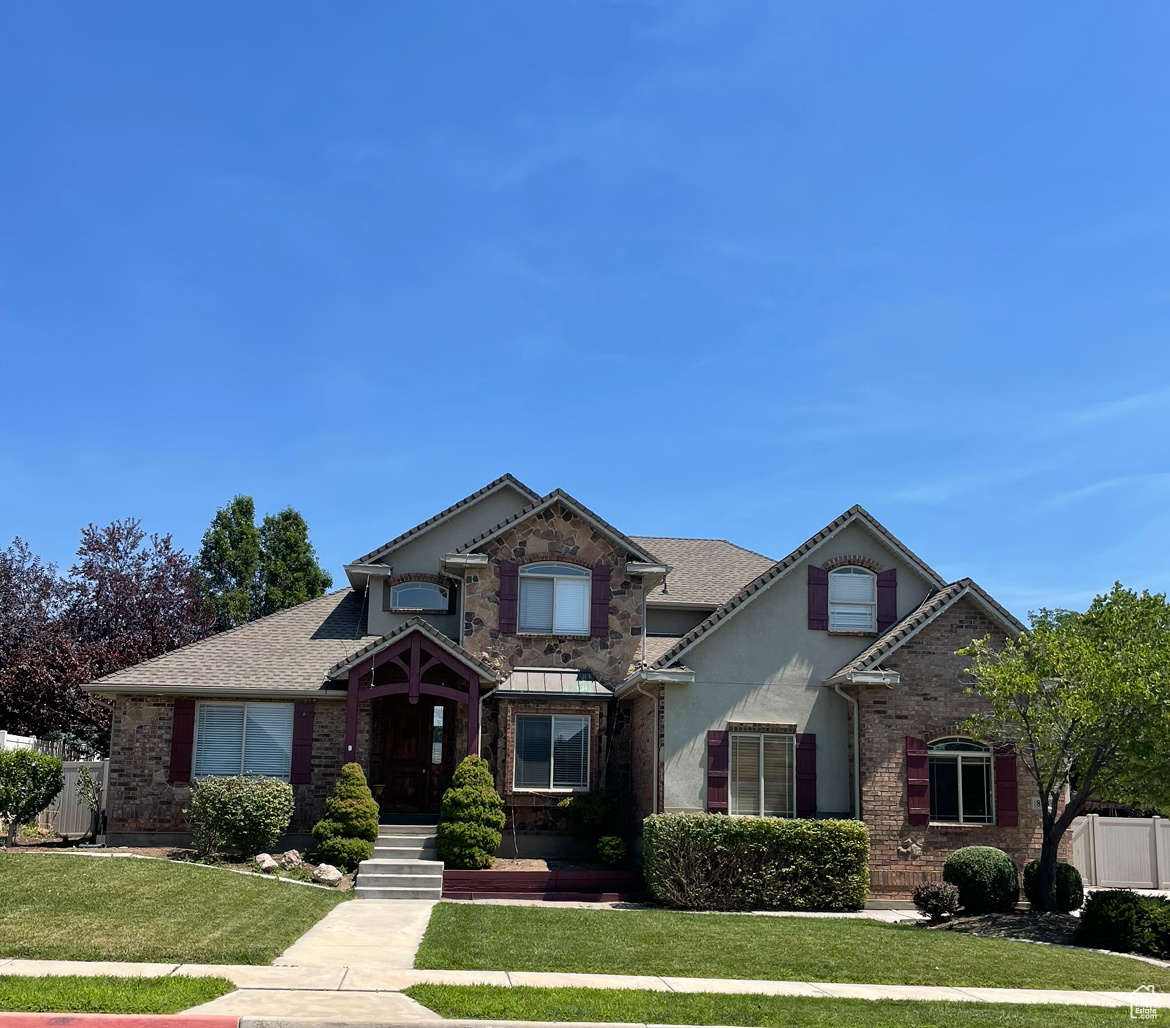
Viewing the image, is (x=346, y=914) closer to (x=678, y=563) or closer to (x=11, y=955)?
(x=11, y=955)

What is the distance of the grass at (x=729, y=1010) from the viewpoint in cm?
1031

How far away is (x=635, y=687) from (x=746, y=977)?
9560 millimetres

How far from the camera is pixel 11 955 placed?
38.9ft

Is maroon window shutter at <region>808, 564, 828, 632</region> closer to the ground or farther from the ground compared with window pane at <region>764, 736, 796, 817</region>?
farther from the ground

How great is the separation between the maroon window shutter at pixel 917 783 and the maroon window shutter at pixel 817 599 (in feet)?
9.09

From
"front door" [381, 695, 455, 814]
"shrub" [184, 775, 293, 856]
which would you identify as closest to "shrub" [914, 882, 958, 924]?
"front door" [381, 695, 455, 814]

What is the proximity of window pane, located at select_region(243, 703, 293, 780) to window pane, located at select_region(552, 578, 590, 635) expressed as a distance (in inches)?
228

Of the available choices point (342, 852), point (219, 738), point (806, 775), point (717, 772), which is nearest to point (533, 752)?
point (717, 772)

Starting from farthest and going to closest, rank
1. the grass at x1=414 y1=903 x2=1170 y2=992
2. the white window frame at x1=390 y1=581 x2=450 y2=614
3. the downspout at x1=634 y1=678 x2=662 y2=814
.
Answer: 1. the white window frame at x1=390 y1=581 x2=450 y2=614
2. the downspout at x1=634 y1=678 x2=662 y2=814
3. the grass at x1=414 y1=903 x2=1170 y2=992

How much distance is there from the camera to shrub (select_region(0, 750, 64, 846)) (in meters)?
20.8

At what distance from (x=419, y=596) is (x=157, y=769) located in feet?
20.9

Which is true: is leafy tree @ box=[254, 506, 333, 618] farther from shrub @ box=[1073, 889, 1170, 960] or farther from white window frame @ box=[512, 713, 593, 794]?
shrub @ box=[1073, 889, 1170, 960]

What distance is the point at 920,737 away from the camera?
2088cm

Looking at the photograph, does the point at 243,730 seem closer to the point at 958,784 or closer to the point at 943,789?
the point at 943,789
